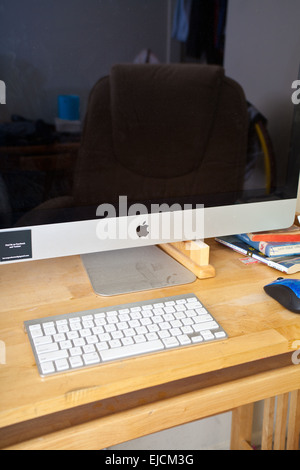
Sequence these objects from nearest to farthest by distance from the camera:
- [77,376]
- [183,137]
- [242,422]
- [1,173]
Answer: [77,376]
[1,173]
[183,137]
[242,422]

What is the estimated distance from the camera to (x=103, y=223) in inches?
31.8

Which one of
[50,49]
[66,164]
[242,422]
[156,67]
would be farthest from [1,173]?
[242,422]

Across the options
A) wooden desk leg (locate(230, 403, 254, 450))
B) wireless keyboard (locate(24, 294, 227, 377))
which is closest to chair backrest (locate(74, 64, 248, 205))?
wireless keyboard (locate(24, 294, 227, 377))

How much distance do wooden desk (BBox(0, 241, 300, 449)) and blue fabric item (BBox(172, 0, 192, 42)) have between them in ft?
1.48

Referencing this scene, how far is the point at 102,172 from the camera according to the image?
78cm

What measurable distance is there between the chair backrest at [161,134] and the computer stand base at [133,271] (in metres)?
0.15

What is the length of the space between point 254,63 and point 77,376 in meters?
0.66

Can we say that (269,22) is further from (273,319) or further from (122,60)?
(273,319)

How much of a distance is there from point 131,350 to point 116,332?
0.15 ft

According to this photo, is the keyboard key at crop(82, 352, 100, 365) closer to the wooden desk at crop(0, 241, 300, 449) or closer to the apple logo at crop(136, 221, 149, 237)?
the wooden desk at crop(0, 241, 300, 449)

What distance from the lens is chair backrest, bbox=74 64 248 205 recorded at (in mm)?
751

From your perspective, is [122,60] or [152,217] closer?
[122,60]
